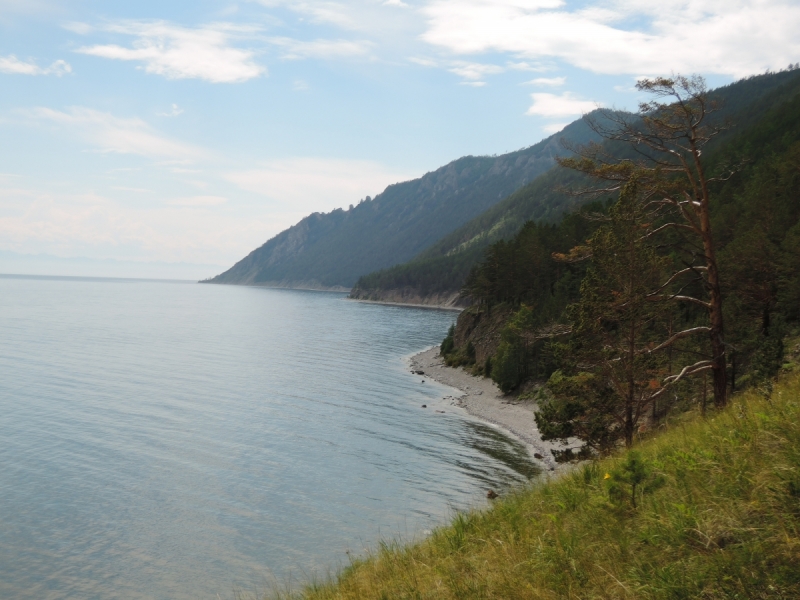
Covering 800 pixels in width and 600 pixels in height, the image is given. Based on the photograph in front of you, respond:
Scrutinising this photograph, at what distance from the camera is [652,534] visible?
6324 millimetres

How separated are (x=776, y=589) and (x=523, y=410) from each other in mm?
50885

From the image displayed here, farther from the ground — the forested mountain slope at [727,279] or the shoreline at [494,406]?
the forested mountain slope at [727,279]

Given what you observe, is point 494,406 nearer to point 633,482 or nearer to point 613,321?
point 613,321

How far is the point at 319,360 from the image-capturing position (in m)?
87.1

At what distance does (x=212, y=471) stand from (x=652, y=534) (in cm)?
3296

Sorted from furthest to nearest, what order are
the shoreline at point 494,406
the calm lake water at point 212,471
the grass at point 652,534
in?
the shoreline at point 494,406, the calm lake water at point 212,471, the grass at point 652,534

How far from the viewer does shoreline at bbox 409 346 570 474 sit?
134ft

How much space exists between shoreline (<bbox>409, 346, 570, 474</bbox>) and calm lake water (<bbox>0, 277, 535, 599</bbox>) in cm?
148

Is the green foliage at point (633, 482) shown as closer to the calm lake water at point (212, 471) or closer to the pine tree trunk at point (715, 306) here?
the pine tree trunk at point (715, 306)

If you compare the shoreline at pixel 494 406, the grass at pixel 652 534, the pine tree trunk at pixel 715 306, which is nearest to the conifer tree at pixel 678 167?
the pine tree trunk at pixel 715 306

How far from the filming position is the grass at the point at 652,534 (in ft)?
17.4

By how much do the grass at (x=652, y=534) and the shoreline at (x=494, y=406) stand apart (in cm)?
2090

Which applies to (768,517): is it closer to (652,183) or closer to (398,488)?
(652,183)

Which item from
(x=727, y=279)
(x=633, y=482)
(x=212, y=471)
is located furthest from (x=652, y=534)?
(x=212, y=471)
